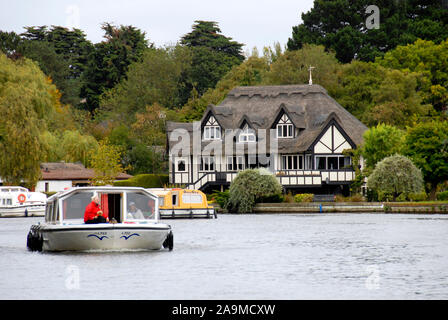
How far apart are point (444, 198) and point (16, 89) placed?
118ft

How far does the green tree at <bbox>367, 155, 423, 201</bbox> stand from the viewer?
75875 millimetres

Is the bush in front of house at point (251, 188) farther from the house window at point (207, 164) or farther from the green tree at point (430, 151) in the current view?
the house window at point (207, 164)

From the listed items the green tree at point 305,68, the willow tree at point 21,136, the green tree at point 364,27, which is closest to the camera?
the willow tree at point 21,136

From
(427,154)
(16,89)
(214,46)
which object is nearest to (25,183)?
(16,89)

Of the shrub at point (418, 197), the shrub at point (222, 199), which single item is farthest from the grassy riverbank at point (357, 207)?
the shrub at point (418, 197)

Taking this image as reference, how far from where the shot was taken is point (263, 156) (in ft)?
319

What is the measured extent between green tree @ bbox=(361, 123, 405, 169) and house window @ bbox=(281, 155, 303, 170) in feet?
36.5

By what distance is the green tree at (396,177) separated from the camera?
7588cm

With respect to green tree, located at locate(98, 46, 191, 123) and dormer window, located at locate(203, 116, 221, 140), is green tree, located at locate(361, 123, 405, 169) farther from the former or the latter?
green tree, located at locate(98, 46, 191, 123)

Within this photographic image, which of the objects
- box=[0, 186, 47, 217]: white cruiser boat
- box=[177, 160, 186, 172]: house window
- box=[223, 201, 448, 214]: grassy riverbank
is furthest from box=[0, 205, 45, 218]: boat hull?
box=[177, 160, 186, 172]: house window

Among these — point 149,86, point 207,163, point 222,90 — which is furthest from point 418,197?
point 149,86

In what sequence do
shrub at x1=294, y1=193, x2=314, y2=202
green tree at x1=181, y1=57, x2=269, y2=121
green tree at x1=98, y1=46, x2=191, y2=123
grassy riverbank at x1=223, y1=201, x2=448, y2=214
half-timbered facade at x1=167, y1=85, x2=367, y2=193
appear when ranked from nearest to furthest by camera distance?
grassy riverbank at x1=223, y1=201, x2=448, y2=214, shrub at x1=294, y1=193, x2=314, y2=202, half-timbered facade at x1=167, y1=85, x2=367, y2=193, green tree at x1=181, y1=57, x2=269, y2=121, green tree at x1=98, y1=46, x2=191, y2=123

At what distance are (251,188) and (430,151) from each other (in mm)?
14071

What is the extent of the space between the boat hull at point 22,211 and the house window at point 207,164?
2194 centimetres
